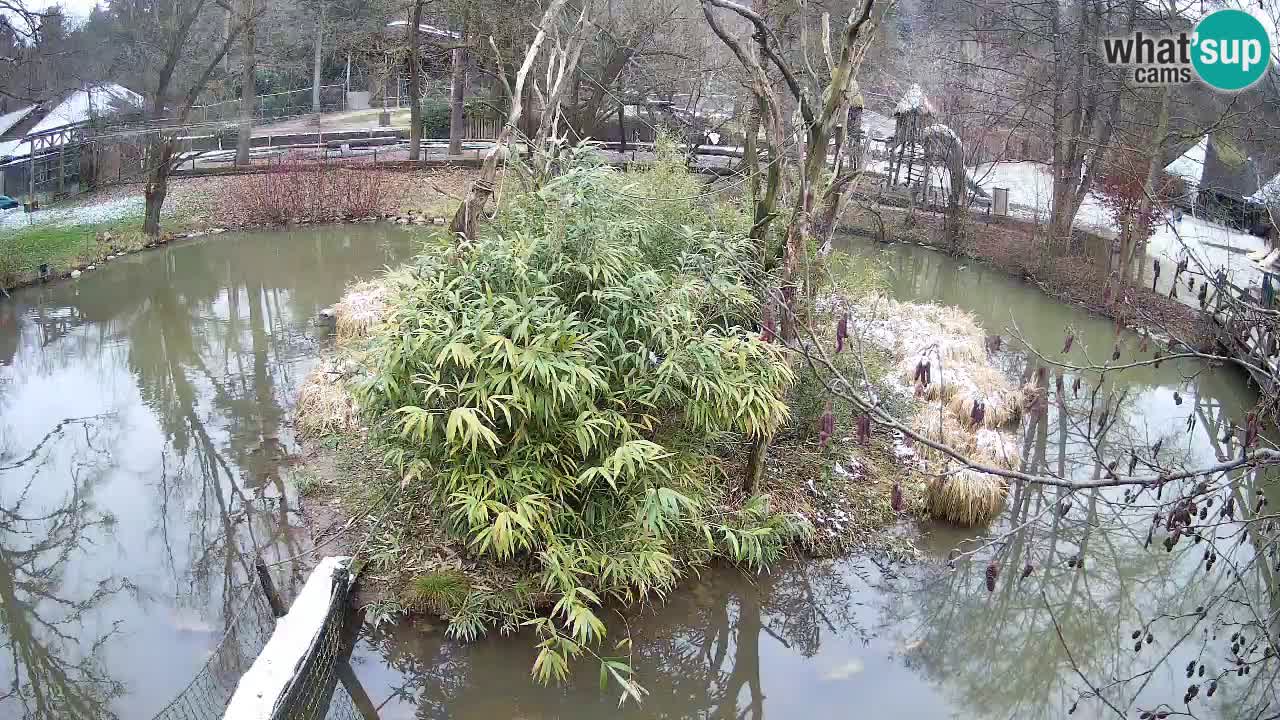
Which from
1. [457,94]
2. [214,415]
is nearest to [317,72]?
[457,94]

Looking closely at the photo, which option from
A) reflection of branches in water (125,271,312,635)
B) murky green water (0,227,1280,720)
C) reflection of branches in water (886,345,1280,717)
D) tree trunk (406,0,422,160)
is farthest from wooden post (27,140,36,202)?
reflection of branches in water (886,345,1280,717)

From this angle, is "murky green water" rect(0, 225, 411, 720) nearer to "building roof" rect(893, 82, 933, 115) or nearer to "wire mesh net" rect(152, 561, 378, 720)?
"wire mesh net" rect(152, 561, 378, 720)

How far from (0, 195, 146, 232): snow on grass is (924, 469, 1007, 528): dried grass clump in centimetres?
1217

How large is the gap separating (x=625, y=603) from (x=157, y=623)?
2.56 m

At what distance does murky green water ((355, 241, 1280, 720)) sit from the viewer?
472cm

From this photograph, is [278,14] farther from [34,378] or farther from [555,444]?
[555,444]

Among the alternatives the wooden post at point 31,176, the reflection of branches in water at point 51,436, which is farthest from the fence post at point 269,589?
the wooden post at point 31,176

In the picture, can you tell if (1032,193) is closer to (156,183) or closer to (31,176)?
(156,183)

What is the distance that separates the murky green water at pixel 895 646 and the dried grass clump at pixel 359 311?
4.56m

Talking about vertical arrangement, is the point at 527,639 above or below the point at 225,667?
above

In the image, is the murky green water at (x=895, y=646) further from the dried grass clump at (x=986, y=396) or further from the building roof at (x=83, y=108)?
the building roof at (x=83, y=108)

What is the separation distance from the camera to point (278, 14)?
69.1 feet

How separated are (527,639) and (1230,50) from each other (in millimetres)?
8221

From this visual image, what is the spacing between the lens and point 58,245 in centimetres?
1224
